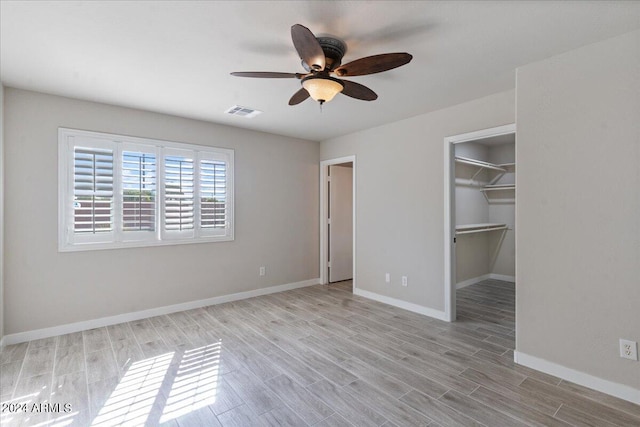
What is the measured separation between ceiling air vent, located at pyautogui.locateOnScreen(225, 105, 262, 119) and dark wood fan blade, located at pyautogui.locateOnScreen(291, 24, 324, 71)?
73.8 inches

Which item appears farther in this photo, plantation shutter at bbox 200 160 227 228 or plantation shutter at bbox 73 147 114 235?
plantation shutter at bbox 200 160 227 228

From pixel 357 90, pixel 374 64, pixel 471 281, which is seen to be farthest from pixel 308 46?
Answer: pixel 471 281

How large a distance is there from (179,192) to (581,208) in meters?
4.27

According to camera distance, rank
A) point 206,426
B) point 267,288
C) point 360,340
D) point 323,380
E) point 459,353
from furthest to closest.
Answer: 1. point 267,288
2. point 360,340
3. point 459,353
4. point 323,380
5. point 206,426

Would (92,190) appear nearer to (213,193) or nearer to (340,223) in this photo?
(213,193)

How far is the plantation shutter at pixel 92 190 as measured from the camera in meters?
3.38

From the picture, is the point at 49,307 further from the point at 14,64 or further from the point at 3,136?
the point at 14,64

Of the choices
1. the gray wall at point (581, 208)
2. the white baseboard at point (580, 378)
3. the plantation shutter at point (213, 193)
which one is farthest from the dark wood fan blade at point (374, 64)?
the plantation shutter at point (213, 193)

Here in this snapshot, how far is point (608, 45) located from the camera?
2236mm

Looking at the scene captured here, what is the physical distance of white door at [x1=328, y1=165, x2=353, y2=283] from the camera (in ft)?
18.5

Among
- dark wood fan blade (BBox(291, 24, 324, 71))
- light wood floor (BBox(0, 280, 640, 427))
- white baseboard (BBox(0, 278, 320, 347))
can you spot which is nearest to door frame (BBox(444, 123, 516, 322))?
light wood floor (BBox(0, 280, 640, 427))

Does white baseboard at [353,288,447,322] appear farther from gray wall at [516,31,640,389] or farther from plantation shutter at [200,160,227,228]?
plantation shutter at [200,160,227,228]

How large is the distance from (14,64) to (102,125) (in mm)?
1005

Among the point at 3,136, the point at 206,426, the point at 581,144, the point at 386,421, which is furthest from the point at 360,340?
the point at 3,136
